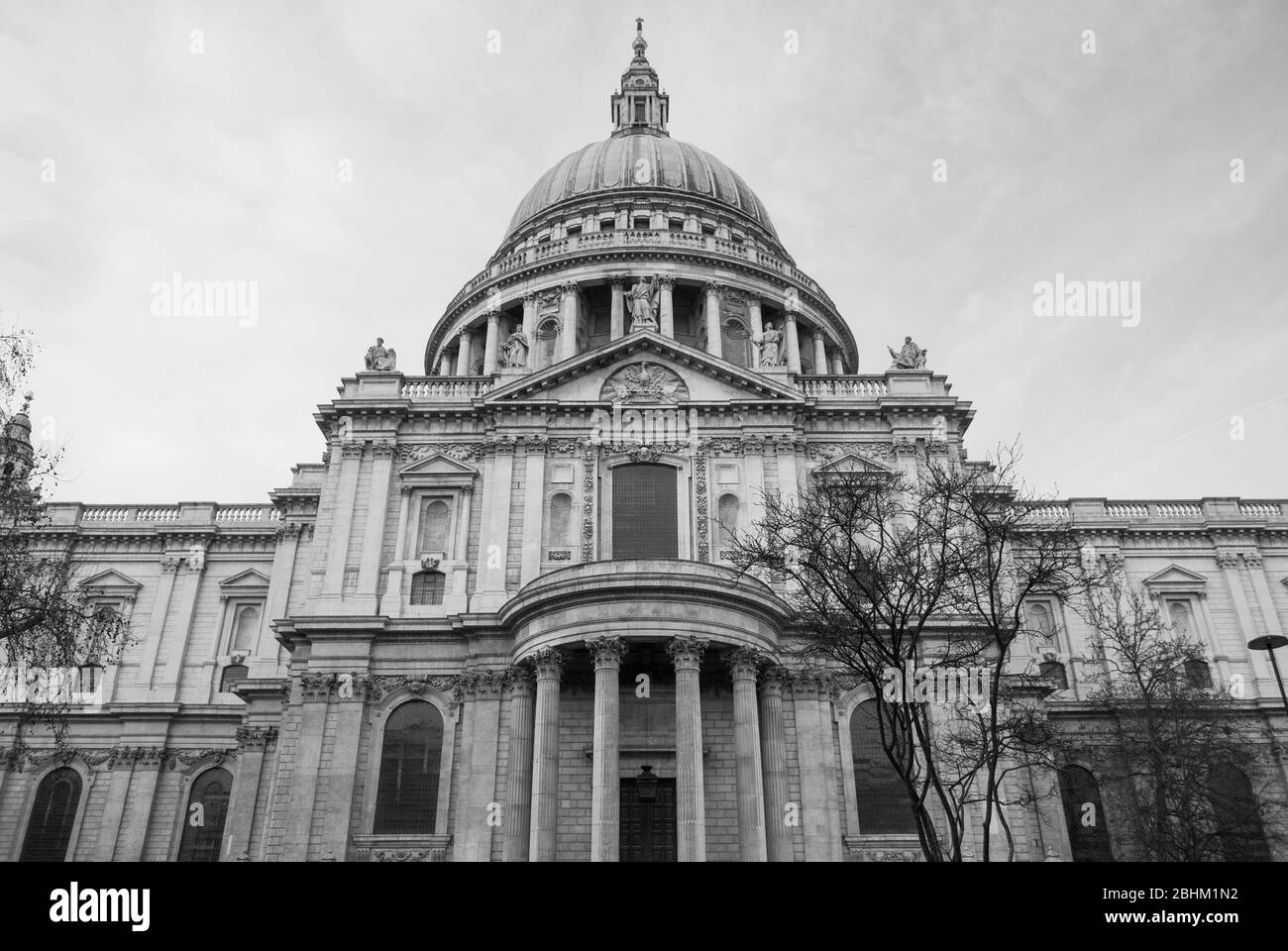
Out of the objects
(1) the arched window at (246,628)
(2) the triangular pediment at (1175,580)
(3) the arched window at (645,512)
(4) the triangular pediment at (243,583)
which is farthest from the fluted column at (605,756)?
(2) the triangular pediment at (1175,580)

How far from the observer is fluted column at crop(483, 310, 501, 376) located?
5192 centimetres

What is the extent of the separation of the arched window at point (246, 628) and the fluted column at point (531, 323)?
18116mm

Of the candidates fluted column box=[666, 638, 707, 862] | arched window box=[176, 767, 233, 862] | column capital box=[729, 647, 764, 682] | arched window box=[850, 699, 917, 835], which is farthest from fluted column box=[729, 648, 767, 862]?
arched window box=[176, 767, 233, 862]

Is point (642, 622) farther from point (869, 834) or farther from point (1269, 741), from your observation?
point (1269, 741)

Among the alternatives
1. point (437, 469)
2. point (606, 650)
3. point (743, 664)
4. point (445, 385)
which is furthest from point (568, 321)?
point (743, 664)

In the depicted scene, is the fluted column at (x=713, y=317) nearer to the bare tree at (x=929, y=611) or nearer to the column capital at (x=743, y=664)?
Result: the bare tree at (x=929, y=611)

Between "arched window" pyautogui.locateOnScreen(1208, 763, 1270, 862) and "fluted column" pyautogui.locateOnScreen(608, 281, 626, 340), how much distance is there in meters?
31.7

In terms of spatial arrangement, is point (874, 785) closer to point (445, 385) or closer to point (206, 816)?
point (445, 385)

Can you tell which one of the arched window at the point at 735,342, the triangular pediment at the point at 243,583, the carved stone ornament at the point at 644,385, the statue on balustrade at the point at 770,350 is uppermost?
the arched window at the point at 735,342

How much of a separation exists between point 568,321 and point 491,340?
450 centimetres

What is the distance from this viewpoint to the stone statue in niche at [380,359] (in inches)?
1538

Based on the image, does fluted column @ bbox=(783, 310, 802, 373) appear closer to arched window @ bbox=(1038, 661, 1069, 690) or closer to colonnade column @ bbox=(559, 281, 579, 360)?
colonnade column @ bbox=(559, 281, 579, 360)

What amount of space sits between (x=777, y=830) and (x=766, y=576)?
27.3 ft
